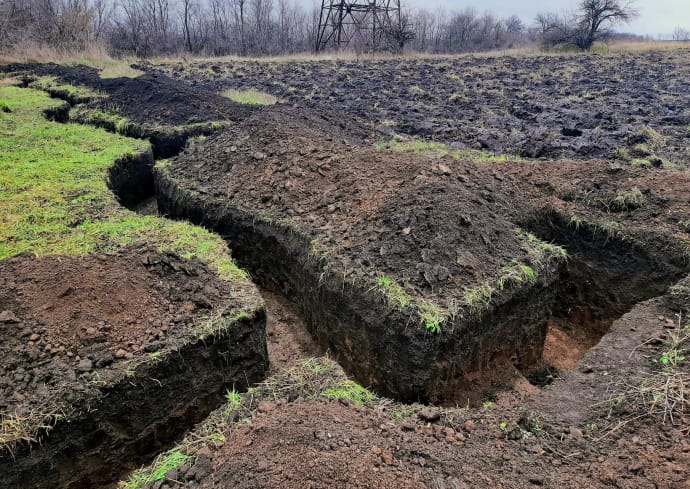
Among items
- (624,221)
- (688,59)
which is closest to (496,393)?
(624,221)

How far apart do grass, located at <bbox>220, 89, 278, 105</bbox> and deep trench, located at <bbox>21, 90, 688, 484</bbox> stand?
699 cm

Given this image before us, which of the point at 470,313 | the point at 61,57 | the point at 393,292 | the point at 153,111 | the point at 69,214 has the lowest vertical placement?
the point at 470,313

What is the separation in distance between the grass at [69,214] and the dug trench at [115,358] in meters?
0.17

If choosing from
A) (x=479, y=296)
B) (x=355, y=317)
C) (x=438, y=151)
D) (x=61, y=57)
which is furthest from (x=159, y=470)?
(x=61, y=57)

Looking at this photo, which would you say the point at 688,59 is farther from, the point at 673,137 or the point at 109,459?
the point at 109,459

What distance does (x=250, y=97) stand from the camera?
448 inches

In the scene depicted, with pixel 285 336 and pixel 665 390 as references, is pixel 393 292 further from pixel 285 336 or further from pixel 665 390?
pixel 665 390

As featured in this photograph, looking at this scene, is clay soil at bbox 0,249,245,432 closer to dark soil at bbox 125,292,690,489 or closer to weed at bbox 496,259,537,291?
dark soil at bbox 125,292,690,489

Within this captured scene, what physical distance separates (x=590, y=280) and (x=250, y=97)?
9.19 m

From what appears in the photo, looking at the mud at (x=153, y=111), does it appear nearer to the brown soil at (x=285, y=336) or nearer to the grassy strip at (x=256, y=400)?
the brown soil at (x=285, y=336)

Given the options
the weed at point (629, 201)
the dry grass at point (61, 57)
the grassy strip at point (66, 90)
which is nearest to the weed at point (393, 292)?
the weed at point (629, 201)

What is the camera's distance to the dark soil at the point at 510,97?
23.4 ft

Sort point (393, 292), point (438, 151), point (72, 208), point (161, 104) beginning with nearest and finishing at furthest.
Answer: point (393, 292), point (72, 208), point (438, 151), point (161, 104)

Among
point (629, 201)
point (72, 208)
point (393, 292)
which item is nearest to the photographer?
point (393, 292)
